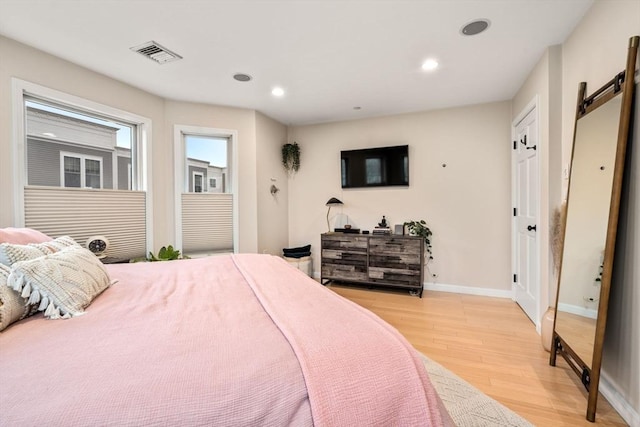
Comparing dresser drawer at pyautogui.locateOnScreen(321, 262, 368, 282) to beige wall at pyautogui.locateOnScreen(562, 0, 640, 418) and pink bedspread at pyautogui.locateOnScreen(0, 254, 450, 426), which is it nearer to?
beige wall at pyautogui.locateOnScreen(562, 0, 640, 418)

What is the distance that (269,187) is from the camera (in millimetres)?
4223

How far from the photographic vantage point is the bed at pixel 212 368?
2.17 feet

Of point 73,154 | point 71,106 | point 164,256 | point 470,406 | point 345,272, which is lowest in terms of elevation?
point 470,406

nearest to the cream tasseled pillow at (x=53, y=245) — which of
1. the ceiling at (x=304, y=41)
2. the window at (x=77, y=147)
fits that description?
the window at (x=77, y=147)

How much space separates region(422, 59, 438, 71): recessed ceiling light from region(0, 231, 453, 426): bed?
8.09 ft

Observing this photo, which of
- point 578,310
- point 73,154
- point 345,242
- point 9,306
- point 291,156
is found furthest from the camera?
point 291,156

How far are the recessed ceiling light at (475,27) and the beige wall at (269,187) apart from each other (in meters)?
2.67

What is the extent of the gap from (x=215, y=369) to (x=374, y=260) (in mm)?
3238

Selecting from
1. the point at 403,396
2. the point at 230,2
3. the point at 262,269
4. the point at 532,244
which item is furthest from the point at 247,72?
the point at 532,244

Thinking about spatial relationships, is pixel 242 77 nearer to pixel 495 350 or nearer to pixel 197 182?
pixel 197 182

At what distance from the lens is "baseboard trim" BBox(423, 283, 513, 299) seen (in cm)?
357

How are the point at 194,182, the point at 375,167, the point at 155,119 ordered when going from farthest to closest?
the point at 375,167 < the point at 194,182 < the point at 155,119

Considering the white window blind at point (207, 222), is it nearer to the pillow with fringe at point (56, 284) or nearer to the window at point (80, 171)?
the window at point (80, 171)

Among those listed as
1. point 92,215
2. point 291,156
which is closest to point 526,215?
point 291,156
